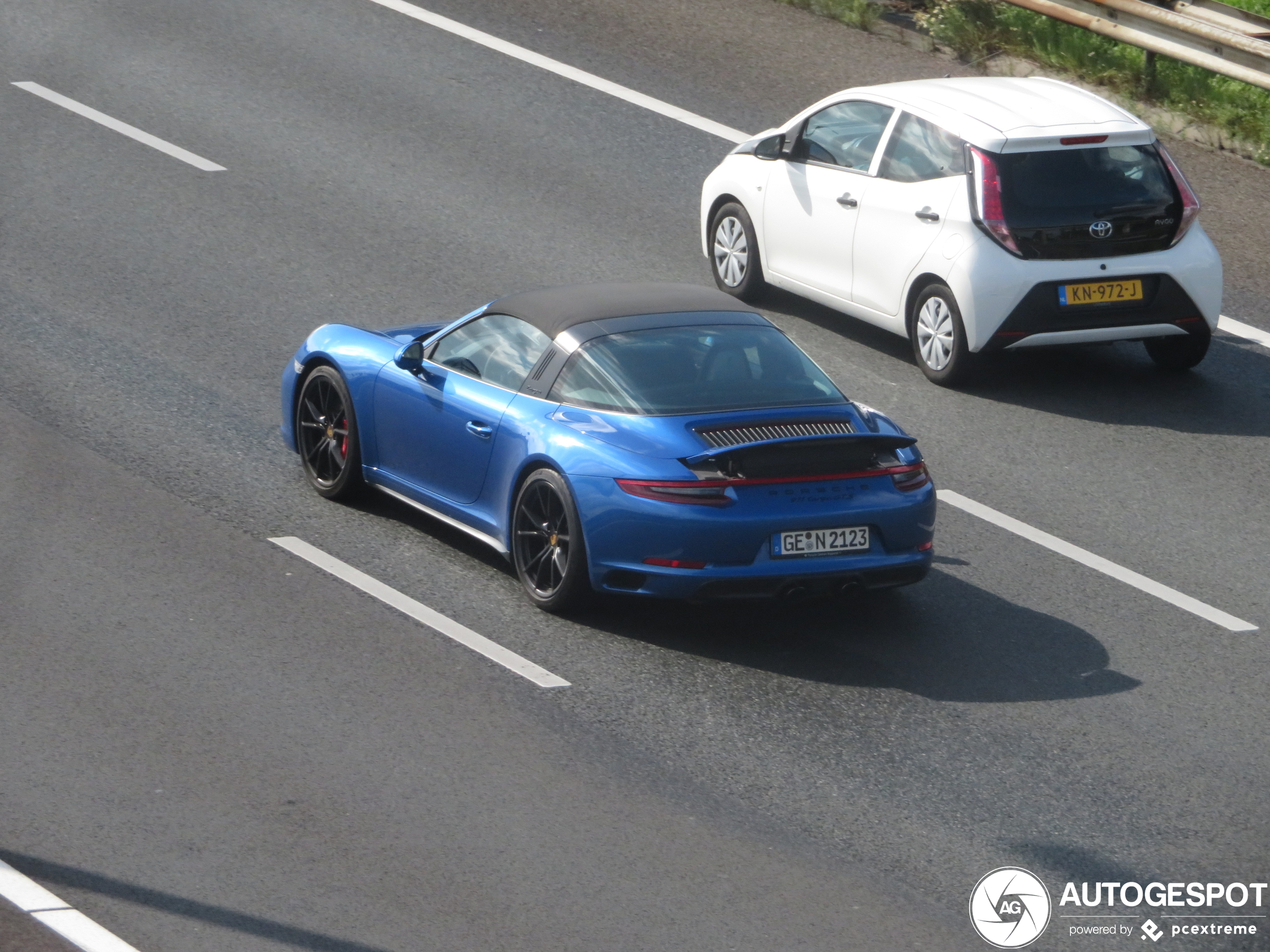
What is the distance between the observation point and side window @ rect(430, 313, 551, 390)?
9133mm

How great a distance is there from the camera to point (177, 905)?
237 inches

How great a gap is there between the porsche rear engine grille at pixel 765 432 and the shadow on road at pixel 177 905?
3.17 meters

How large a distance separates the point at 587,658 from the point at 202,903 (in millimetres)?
2577

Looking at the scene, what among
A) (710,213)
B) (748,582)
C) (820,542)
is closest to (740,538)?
(748,582)

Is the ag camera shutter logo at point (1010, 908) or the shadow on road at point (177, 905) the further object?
the ag camera shutter logo at point (1010, 908)

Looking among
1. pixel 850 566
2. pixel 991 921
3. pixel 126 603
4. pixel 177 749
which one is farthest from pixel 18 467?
pixel 991 921

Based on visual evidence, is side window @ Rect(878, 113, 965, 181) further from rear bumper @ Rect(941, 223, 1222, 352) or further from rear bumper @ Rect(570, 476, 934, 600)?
rear bumper @ Rect(570, 476, 934, 600)

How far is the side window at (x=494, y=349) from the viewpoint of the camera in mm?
9133

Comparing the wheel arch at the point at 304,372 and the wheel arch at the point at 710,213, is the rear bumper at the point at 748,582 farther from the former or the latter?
the wheel arch at the point at 710,213

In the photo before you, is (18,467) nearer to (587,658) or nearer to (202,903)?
(587,658)

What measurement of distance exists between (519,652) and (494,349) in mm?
1779

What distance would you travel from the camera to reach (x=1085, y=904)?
6.36m

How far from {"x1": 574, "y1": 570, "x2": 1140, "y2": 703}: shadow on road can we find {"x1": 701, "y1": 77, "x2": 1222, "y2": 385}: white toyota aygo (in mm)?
3200

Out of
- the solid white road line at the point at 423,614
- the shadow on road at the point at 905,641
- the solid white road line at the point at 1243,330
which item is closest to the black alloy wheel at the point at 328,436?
the solid white road line at the point at 423,614
